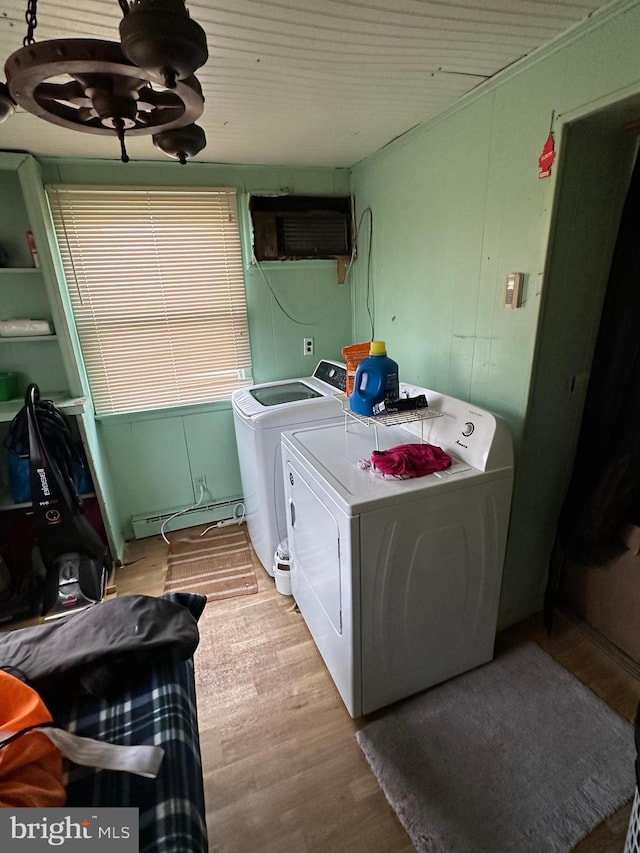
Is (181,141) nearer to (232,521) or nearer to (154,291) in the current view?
(154,291)

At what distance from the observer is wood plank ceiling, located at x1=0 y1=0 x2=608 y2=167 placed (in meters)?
1.00

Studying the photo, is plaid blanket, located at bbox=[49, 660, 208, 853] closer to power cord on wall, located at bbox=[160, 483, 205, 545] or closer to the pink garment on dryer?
the pink garment on dryer

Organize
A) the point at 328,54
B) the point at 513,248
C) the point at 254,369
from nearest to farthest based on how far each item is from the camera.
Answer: the point at 328,54, the point at 513,248, the point at 254,369

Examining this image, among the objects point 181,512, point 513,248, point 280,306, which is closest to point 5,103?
point 513,248

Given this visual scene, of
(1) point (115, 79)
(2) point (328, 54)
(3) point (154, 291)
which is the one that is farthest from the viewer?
(3) point (154, 291)

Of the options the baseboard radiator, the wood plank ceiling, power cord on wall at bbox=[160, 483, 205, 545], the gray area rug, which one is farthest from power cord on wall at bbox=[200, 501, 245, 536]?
the wood plank ceiling

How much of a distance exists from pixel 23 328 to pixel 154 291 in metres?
0.70

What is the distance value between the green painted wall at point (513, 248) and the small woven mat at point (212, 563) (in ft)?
4.65

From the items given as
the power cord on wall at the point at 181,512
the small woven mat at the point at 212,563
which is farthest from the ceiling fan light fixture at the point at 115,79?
the power cord on wall at the point at 181,512

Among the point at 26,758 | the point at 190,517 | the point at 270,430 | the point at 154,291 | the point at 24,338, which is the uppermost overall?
the point at 154,291

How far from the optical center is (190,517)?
2789 millimetres

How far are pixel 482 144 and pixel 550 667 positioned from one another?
214 cm

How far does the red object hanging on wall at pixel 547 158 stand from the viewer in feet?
4.18

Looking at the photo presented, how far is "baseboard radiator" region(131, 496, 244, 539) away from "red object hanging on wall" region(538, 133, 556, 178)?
245 cm
